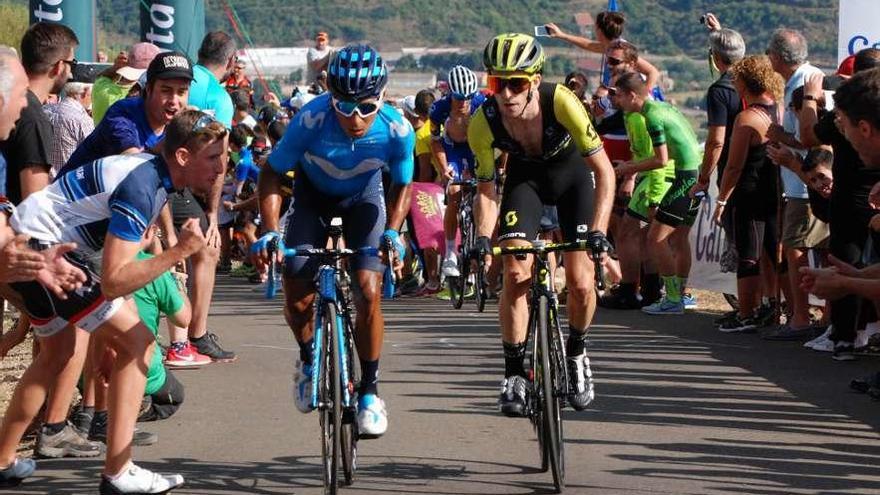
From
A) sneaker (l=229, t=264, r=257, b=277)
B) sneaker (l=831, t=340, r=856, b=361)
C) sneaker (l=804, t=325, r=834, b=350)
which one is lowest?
sneaker (l=229, t=264, r=257, b=277)

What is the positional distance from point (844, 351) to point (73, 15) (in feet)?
39.1

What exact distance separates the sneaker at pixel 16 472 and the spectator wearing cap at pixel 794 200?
6.28 m

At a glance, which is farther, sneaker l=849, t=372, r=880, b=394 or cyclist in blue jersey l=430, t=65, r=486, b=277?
cyclist in blue jersey l=430, t=65, r=486, b=277

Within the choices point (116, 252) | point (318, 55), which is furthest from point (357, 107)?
point (318, 55)

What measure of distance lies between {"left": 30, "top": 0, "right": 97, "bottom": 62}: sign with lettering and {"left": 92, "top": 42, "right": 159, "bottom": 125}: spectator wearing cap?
754 centimetres

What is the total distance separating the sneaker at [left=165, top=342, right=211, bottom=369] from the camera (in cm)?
1176

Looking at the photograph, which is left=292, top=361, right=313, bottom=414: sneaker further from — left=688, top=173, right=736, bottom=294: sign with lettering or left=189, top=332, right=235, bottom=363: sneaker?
left=688, top=173, right=736, bottom=294: sign with lettering

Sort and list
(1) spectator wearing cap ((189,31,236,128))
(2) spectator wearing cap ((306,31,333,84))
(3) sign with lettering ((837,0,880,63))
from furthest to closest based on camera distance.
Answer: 1. (2) spectator wearing cap ((306,31,333,84))
2. (3) sign with lettering ((837,0,880,63))
3. (1) spectator wearing cap ((189,31,236,128))

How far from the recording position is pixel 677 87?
265 feet

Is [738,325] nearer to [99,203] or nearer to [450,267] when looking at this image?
[450,267]

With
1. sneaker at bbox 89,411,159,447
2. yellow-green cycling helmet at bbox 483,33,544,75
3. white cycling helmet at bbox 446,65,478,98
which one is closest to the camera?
yellow-green cycling helmet at bbox 483,33,544,75

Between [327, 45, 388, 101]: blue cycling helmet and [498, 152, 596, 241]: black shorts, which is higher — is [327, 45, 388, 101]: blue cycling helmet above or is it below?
above

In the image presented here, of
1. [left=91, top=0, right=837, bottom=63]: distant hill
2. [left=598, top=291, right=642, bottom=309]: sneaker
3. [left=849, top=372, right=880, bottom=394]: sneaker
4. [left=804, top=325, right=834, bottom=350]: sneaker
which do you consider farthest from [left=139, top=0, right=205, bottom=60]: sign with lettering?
[left=91, top=0, right=837, bottom=63]: distant hill

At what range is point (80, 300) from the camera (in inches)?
294
